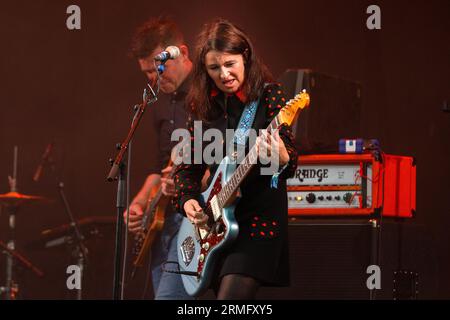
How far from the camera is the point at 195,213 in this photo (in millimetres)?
3332

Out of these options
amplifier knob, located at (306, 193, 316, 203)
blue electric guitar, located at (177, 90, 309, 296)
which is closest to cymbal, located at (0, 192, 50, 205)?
amplifier knob, located at (306, 193, 316, 203)

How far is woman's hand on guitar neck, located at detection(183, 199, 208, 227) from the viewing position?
3.30 meters

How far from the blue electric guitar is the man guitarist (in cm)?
64

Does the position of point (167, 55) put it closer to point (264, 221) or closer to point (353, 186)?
point (264, 221)

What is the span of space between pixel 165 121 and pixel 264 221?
1.59 meters

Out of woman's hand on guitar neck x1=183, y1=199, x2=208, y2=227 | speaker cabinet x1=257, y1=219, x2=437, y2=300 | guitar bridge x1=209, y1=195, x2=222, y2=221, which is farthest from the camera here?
speaker cabinet x1=257, y1=219, x2=437, y2=300

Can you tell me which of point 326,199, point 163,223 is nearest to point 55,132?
point 163,223

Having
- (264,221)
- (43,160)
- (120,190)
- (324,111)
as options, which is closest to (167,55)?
(120,190)

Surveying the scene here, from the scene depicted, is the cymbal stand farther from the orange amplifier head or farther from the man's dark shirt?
the orange amplifier head

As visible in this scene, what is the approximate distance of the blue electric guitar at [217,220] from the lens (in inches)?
121

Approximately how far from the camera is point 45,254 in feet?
21.9

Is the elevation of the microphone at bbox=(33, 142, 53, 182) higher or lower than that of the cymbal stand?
higher
